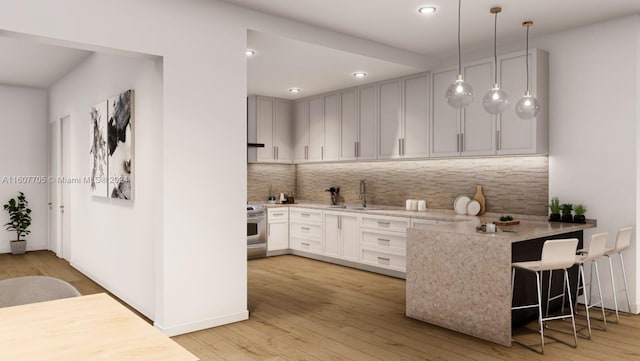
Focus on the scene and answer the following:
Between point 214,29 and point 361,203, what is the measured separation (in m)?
3.97

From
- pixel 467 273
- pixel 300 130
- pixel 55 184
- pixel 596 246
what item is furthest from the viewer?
pixel 300 130

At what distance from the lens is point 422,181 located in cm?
635

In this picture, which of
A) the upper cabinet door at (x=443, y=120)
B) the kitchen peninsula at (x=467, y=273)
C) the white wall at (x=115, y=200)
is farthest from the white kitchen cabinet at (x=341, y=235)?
the white wall at (x=115, y=200)

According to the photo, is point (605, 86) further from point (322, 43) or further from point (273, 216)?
point (273, 216)

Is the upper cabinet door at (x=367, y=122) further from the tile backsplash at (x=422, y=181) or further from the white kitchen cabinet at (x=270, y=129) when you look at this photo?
the white kitchen cabinet at (x=270, y=129)

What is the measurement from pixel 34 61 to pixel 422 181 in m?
5.37

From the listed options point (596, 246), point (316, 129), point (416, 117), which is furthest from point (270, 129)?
point (596, 246)

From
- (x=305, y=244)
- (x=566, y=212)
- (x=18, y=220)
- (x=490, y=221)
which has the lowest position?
(x=305, y=244)

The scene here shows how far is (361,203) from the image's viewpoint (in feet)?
23.7

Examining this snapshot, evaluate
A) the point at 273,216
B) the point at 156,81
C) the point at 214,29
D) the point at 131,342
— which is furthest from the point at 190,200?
the point at 273,216

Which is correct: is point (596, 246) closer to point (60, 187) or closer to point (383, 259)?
point (383, 259)

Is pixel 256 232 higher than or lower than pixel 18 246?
higher

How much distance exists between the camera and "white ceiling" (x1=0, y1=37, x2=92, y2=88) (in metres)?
5.46

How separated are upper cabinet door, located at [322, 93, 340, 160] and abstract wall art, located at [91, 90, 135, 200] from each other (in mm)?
3266
